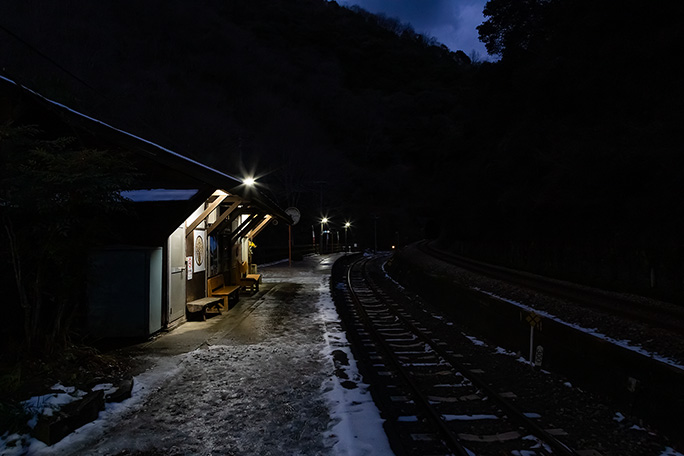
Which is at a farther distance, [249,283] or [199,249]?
[249,283]

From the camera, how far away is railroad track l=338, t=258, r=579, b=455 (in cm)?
498

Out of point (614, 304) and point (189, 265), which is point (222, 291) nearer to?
point (189, 265)

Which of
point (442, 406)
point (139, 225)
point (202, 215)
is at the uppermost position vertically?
point (202, 215)

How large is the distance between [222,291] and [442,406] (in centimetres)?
1025

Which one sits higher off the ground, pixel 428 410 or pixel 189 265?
pixel 189 265


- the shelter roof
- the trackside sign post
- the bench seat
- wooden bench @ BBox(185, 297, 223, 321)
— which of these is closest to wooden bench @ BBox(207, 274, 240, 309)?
wooden bench @ BBox(185, 297, 223, 321)

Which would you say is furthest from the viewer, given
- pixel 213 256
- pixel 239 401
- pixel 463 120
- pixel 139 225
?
pixel 463 120

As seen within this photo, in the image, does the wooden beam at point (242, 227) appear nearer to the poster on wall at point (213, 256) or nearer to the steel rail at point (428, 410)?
the poster on wall at point (213, 256)

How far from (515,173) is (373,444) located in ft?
74.2

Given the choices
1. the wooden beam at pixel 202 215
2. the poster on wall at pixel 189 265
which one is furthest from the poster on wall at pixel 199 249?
the wooden beam at pixel 202 215

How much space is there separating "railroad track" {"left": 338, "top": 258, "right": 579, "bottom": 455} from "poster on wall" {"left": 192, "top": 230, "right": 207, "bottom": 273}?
5.51 meters

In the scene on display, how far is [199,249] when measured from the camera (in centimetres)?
1323

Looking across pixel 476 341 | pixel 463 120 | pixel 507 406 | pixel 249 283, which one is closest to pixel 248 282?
pixel 249 283

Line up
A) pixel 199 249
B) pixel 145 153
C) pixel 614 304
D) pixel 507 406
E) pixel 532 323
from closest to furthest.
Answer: pixel 507 406
pixel 145 153
pixel 532 323
pixel 614 304
pixel 199 249
